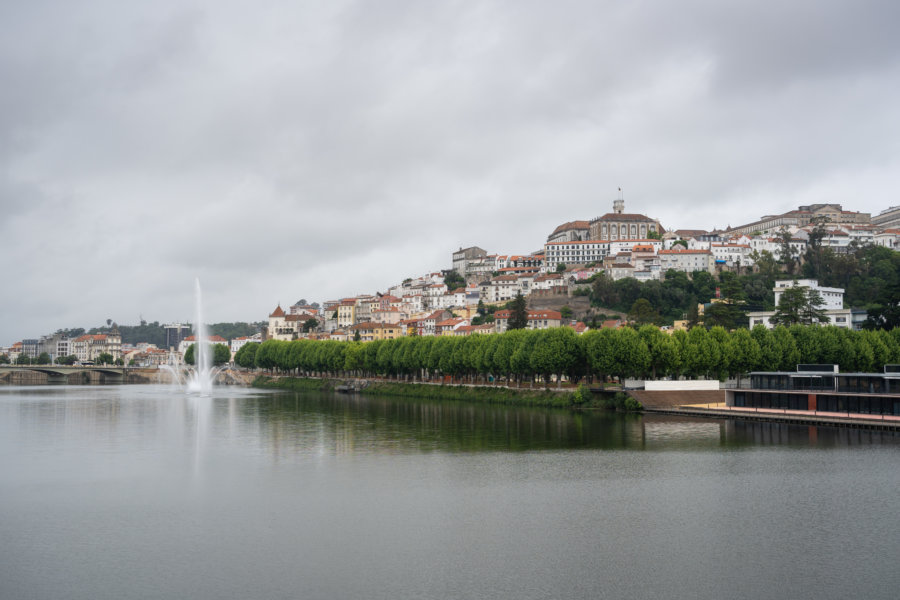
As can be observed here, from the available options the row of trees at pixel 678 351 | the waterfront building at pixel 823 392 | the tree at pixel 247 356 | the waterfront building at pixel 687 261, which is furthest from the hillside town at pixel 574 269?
the waterfront building at pixel 823 392

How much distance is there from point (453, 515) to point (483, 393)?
180 ft

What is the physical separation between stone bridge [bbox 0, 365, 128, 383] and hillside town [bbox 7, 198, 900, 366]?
2808cm

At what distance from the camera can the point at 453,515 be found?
26.7 metres

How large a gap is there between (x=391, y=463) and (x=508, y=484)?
25.5 feet

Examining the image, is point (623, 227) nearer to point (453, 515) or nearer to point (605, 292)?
point (605, 292)

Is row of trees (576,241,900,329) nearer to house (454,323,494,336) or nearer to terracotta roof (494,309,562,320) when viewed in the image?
terracotta roof (494,309,562,320)

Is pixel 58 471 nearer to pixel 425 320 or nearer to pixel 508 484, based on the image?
pixel 508 484

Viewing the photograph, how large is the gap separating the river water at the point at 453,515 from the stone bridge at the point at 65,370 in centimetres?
9560

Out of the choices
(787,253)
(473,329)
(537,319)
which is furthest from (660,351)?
(787,253)

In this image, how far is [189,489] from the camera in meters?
31.5

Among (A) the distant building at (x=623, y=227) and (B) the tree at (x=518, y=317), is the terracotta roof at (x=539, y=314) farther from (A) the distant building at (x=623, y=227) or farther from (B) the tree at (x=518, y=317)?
(A) the distant building at (x=623, y=227)

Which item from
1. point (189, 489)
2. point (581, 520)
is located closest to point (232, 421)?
point (189, 489)

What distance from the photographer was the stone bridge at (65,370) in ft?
429

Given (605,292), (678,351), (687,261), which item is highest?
(687,261)
